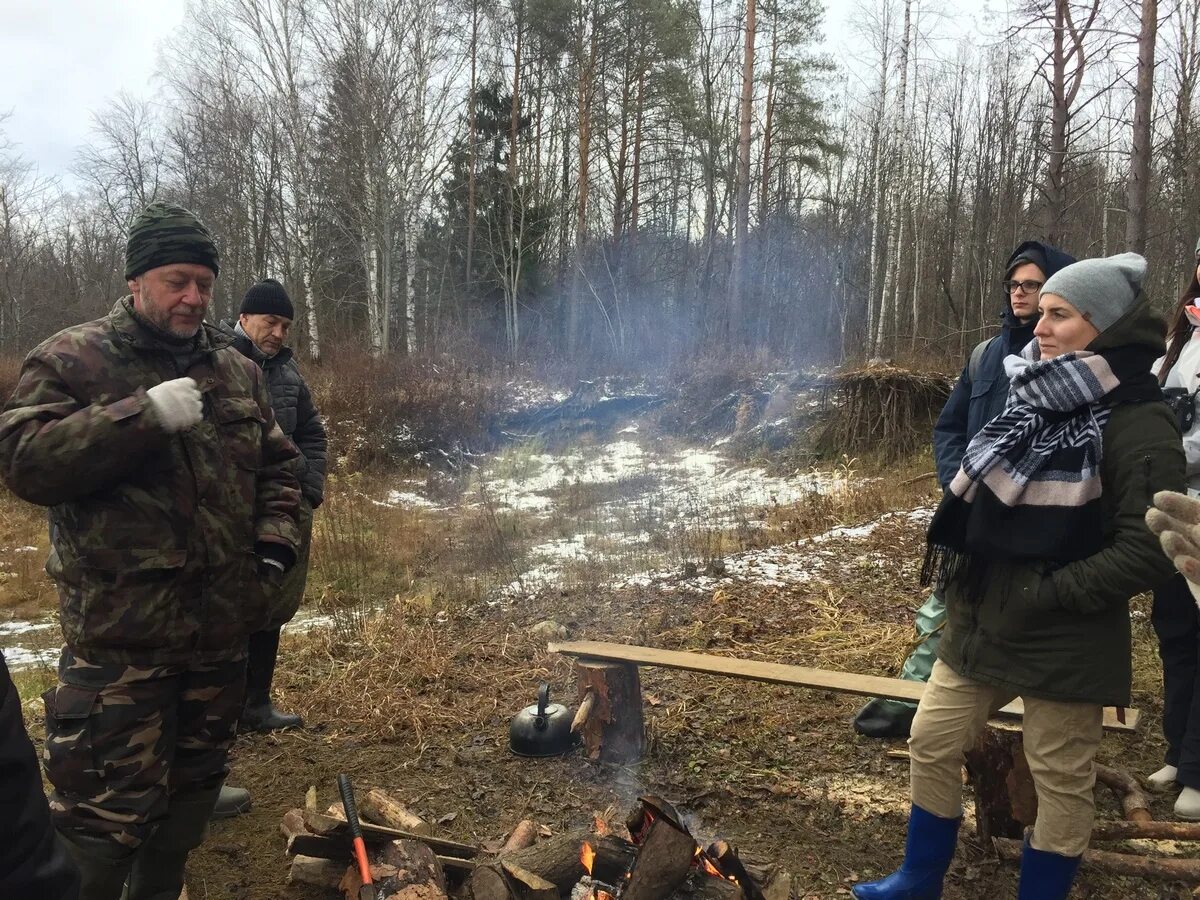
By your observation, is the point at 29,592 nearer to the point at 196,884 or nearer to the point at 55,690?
the point at 196,884

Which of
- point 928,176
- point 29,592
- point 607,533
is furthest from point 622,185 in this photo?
point 29,592

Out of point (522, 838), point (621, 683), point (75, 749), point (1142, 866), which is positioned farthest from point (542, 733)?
point (1142, 866)

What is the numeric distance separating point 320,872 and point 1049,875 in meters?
2.38

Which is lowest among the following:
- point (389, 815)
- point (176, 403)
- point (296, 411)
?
point (389, 815)

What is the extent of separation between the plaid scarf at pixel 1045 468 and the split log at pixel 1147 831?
4.07 ft

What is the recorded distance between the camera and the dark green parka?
2.03 metres

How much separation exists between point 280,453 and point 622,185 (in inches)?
815

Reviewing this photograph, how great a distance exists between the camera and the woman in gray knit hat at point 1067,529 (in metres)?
2.07

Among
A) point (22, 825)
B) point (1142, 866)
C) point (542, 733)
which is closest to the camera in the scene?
point (22, 825)

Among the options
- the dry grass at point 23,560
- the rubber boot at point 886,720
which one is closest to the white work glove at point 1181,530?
the rubber boot at point 886,720

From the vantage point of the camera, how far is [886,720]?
148 inches

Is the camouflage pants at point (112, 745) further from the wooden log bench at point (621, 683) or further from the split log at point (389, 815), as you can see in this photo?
the wooden log bench at point (621, 683)

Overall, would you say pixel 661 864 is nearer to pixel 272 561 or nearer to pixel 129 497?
pixel 272 561

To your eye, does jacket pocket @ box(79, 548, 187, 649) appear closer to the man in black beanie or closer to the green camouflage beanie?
the green camouflage beanie
